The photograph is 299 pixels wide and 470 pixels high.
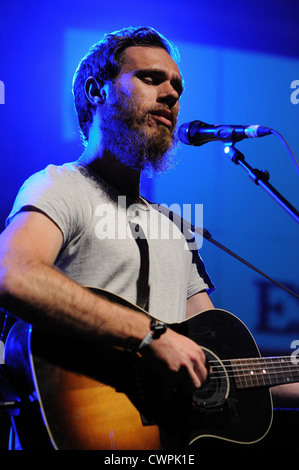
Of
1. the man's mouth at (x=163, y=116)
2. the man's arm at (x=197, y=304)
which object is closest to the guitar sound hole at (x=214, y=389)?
the man's arm at (x=197, y=304)

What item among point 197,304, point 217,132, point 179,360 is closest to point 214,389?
point 179,360

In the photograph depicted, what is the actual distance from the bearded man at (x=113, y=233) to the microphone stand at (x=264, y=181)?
0.41m

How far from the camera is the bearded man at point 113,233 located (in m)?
1.25

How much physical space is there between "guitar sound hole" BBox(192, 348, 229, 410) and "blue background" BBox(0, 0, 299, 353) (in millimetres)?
982

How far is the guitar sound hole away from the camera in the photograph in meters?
1.41

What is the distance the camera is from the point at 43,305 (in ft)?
3.99

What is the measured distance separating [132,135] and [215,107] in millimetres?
926

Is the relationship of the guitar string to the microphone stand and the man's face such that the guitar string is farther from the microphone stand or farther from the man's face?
the man's face

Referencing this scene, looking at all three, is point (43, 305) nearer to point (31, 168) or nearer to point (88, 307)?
point (88, 307)

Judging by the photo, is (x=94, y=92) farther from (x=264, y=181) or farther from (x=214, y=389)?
(x=214, y=389)

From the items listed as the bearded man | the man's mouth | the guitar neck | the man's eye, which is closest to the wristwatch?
the bearded man

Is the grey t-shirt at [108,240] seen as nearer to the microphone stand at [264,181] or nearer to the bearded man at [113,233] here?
the bearded man at [113,233]

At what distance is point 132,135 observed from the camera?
185 cm

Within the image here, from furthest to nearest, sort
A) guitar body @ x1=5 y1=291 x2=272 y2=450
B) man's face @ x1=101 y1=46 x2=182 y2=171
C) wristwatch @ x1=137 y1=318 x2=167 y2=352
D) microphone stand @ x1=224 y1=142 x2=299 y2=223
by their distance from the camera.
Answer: man's face @ x1=101 y1=46 x2=182 y2=171 < microphone stand @ x1=224 y1=142 x2=299 y2=223 < wristwatch @ x1=137 y1=318 x2=167 y2=352 < guitar body @ x1=5 y1=291 x2=272 y2=450
